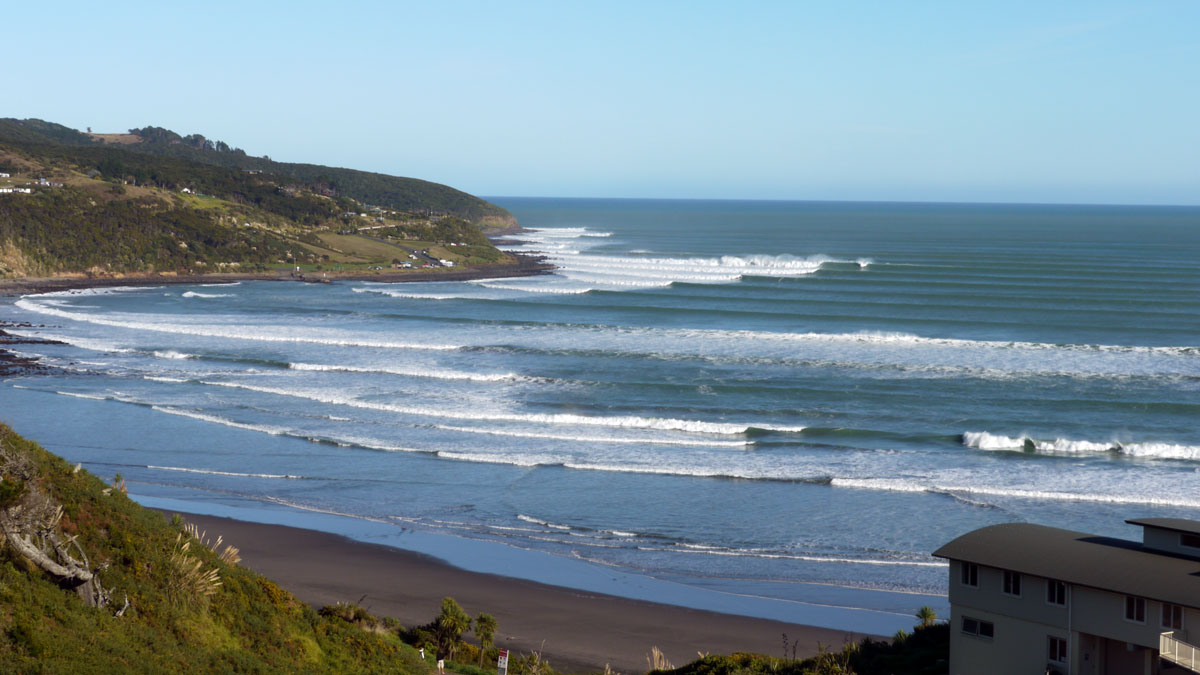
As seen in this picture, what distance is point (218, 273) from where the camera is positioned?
304 ft

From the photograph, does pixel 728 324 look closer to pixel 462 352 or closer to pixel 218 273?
pixel 462 352

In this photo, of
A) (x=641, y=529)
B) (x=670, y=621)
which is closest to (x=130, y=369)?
(x=641, y=529)

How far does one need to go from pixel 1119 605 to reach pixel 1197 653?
106 centimetres

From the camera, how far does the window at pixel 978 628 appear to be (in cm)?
1520

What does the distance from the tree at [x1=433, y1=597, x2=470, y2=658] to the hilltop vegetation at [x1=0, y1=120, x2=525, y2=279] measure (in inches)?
3088

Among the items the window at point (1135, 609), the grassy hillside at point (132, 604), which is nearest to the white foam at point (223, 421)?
the grassy hillside at point (132, 604)

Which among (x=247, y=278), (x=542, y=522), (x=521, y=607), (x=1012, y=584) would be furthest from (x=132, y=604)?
(x=247, y=278)

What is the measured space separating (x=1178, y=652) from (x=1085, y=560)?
174 cm

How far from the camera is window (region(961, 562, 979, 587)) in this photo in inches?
606

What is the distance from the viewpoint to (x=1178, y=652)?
13367 millimetres

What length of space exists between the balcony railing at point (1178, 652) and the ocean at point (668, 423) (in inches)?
227

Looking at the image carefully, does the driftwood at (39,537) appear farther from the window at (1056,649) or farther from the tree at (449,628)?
the window at (1056,649)

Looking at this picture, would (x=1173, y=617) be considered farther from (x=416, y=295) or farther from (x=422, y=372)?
(x=416, y=295)

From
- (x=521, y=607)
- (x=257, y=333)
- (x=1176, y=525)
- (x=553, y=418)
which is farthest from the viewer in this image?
(x=257, y=333)
